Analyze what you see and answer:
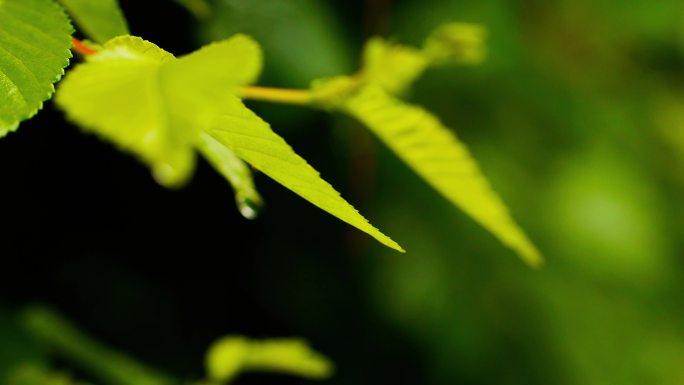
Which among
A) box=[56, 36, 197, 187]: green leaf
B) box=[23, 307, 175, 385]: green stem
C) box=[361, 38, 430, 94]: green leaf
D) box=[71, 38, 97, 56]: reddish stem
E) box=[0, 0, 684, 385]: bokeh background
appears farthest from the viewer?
box=[0, 0, 684, 385]: bokeh background

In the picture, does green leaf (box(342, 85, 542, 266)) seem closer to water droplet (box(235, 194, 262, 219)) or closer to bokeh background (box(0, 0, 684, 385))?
water droplet (box(235, 194, 262, 219))

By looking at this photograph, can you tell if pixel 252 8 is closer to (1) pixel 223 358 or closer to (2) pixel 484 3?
(2) pixel 484 3

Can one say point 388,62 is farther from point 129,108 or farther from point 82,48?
point 129,108

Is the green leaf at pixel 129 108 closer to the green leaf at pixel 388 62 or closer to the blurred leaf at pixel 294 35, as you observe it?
the green leaf at pixel 388 62

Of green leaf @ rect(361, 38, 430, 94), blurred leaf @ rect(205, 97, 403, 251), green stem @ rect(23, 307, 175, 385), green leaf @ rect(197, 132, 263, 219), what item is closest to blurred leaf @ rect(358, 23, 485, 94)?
green leaf @ rect(361, 38, 430, 94)

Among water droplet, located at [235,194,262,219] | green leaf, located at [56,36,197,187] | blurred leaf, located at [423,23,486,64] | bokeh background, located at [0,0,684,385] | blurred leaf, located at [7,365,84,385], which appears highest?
bokeh background, located at [0,0,684,385]

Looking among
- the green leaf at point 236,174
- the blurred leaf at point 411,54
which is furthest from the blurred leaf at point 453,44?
the green leaf at point 236,174
